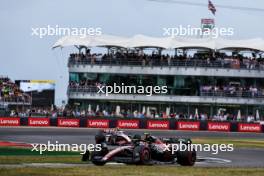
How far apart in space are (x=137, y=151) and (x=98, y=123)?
113ft

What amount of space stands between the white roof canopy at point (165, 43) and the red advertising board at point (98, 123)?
12816 millimetres

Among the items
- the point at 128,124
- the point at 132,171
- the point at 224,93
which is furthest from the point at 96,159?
the point at 224,93

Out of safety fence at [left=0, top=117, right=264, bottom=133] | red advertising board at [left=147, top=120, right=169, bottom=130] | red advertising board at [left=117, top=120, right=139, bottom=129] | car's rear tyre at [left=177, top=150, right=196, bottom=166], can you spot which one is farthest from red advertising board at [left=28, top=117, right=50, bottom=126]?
car's rear tyre at [left=177, top=150, right=196, bottom=166]

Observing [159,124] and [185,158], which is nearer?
[185,158]

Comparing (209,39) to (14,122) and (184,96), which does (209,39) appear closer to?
(184,96)

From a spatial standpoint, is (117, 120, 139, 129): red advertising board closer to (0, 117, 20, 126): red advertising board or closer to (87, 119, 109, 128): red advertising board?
(87, 119, 109, 128): red advertising board

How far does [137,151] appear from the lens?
22.3m

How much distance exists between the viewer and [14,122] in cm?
5584

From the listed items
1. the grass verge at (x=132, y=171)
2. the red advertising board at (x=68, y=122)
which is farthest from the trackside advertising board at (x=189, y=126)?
the grass verge at (x=132, y=171)

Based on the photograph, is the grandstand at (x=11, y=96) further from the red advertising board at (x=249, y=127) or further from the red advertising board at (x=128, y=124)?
the red advertising board at (x=249, y=127)

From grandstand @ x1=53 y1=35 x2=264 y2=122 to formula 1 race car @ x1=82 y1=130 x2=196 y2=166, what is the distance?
138 ft

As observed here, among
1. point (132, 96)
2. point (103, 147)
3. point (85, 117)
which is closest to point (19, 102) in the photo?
point (132, 96)

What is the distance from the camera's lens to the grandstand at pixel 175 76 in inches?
2611

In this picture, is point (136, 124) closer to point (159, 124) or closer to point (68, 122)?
point (159, 124)
